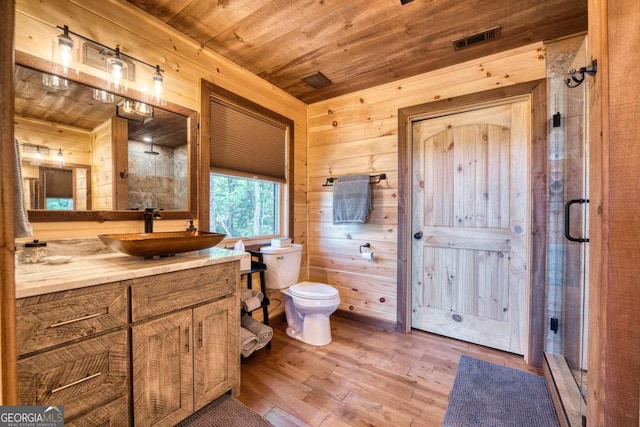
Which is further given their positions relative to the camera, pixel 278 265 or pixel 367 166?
pixel 367 166

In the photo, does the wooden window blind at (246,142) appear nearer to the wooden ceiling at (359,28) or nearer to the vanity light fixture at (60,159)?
the wooden ceiling at (359,28)

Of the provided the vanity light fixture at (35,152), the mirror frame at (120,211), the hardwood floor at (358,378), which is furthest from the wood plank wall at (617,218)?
the vanity light fixture at (35,152)

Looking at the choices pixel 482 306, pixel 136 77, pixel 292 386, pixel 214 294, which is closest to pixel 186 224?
pixel 214 294

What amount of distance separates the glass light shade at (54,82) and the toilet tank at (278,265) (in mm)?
1582

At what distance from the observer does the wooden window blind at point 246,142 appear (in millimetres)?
2133

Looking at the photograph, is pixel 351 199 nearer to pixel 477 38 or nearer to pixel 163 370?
pixel 477 38

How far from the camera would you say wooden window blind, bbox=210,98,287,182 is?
2133 millimetres

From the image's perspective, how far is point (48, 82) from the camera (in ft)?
4.34

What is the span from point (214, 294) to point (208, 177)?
3.14ft

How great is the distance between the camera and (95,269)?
44.3 inches

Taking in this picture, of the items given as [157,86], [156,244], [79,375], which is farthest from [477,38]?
[79,375]

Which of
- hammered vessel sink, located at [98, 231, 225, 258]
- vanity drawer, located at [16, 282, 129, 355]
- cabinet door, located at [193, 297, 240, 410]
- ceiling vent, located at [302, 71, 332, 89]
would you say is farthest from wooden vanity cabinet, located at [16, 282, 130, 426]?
ceiling vent, located at [302, 71, 332, 89]

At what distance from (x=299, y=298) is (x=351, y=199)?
1.05 metres

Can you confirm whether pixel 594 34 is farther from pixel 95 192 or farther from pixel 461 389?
pixel 95 192
